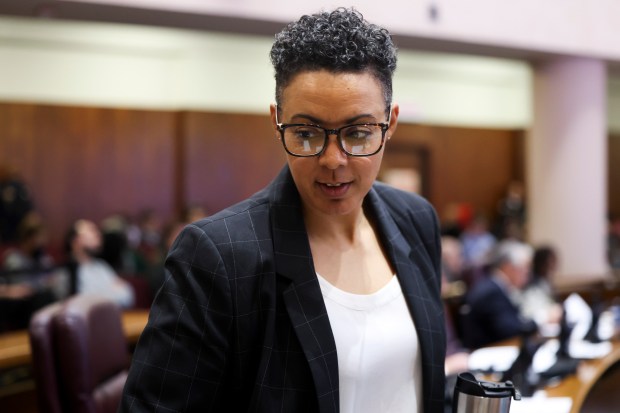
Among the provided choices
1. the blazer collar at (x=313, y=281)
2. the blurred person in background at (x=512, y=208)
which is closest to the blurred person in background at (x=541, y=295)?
the blazer collar at (x=313, y=281)

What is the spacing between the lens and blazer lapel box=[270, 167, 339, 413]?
1.30 metres

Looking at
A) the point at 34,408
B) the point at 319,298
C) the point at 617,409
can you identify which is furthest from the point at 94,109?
the point at 319,298

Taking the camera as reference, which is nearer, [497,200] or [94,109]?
[94,109]

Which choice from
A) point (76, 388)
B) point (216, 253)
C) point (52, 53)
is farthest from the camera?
point (52, 53)

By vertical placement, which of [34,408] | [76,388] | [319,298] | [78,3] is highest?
[78,3]

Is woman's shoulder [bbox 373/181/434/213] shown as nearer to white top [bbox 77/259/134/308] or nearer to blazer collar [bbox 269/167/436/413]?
blazer collar [bbox 269/167/436/413]

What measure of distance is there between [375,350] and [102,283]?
4.50 m

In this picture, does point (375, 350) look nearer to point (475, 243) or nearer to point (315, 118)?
point (315, 118)

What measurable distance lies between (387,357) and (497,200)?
11.4m

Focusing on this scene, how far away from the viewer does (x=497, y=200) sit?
12.5 metres

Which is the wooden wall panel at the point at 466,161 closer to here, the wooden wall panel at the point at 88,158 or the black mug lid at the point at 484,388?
the wooden wall panel at the point at 88,158

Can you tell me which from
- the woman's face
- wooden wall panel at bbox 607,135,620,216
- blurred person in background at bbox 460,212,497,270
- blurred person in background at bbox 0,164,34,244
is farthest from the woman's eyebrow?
wooden wall panel at bbox 607,135,620,216

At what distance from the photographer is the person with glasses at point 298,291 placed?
124 centimetres

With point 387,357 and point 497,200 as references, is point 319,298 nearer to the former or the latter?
point 387,357
